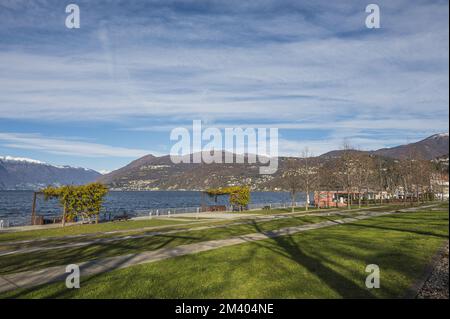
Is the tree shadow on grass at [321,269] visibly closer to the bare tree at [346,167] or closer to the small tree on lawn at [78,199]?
the small tree on lawn at [78,199]

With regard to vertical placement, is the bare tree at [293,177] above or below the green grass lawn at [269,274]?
above

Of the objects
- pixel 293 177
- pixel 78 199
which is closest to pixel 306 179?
pixel 293 177

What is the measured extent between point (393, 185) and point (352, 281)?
270 feet

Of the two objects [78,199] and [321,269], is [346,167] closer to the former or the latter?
[78,199]

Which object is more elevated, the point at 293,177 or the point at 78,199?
the point at 293,177

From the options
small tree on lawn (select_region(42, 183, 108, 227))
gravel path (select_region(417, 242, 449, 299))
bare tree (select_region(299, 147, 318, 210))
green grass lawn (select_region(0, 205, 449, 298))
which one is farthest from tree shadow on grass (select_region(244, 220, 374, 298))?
bare tree (select_region(299, 147, 318, 210))

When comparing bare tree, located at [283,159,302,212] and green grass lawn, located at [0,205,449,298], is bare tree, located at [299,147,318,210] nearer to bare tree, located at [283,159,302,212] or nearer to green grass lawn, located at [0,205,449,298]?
bare tree, located at [283,159,302,212]

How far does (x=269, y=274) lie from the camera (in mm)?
10406

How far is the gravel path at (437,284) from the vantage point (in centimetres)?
809

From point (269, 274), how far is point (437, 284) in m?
4.45

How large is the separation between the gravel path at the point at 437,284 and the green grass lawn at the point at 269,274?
1.25 feet

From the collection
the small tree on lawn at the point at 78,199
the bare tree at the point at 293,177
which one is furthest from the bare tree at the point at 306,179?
the small tree on lawn at the point at 78,199

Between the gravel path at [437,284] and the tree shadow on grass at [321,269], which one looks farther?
the tree shadow on grass at [321,269]
